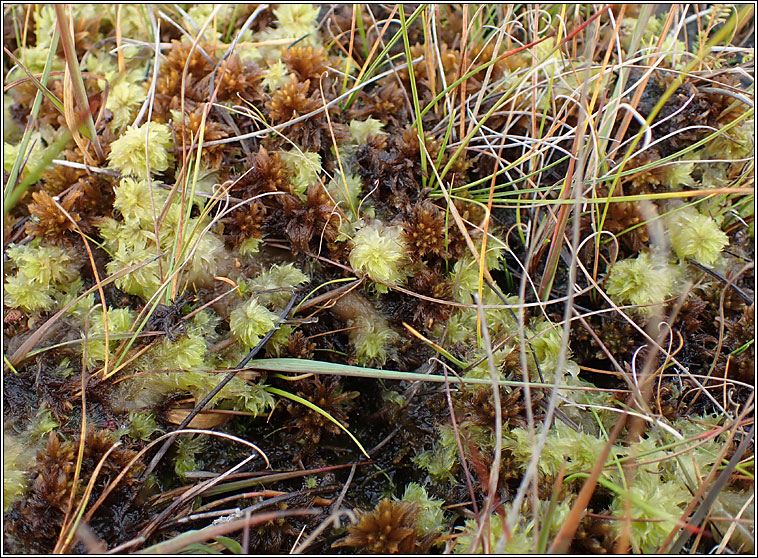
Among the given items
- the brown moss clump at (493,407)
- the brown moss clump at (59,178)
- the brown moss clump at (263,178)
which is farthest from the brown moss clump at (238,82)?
the brown moss clump at (493,407)

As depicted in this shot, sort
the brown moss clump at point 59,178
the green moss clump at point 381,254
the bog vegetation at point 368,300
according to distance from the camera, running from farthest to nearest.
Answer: the brown moss clump at point 59,178 → the green moss clump at point 381,254 → the bog vegetation at point 368,300

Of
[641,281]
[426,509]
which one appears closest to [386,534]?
[426,509]

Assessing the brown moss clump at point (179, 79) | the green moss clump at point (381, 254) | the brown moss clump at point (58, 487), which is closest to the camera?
the brown moss clump at point (58, 487)

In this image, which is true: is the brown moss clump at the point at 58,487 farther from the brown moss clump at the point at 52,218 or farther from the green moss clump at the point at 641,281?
the green moss clump at the point at 641,281

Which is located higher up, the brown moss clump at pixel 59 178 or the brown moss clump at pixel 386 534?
the brown moss clump at pixel 59 178

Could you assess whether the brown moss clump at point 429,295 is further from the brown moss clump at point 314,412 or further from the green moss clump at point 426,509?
the green moss clump at point 426,509

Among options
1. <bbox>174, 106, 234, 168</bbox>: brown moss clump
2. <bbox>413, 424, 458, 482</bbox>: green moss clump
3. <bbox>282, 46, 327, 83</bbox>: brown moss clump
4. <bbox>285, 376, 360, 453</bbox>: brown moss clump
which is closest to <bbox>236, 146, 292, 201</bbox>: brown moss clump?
<bbox>174, 106, 234, 168</bbox>: brown moss clump

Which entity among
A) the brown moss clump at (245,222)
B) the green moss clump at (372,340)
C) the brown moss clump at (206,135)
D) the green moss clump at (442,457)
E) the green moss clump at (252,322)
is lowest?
the green moss clump at (442,457)

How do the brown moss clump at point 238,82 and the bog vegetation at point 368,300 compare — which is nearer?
the bog vegetation at point 368,300

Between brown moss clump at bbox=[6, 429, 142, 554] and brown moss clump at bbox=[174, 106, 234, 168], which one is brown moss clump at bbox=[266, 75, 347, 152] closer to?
brown moss clump at bbox=[174, 106, 234, 168]
